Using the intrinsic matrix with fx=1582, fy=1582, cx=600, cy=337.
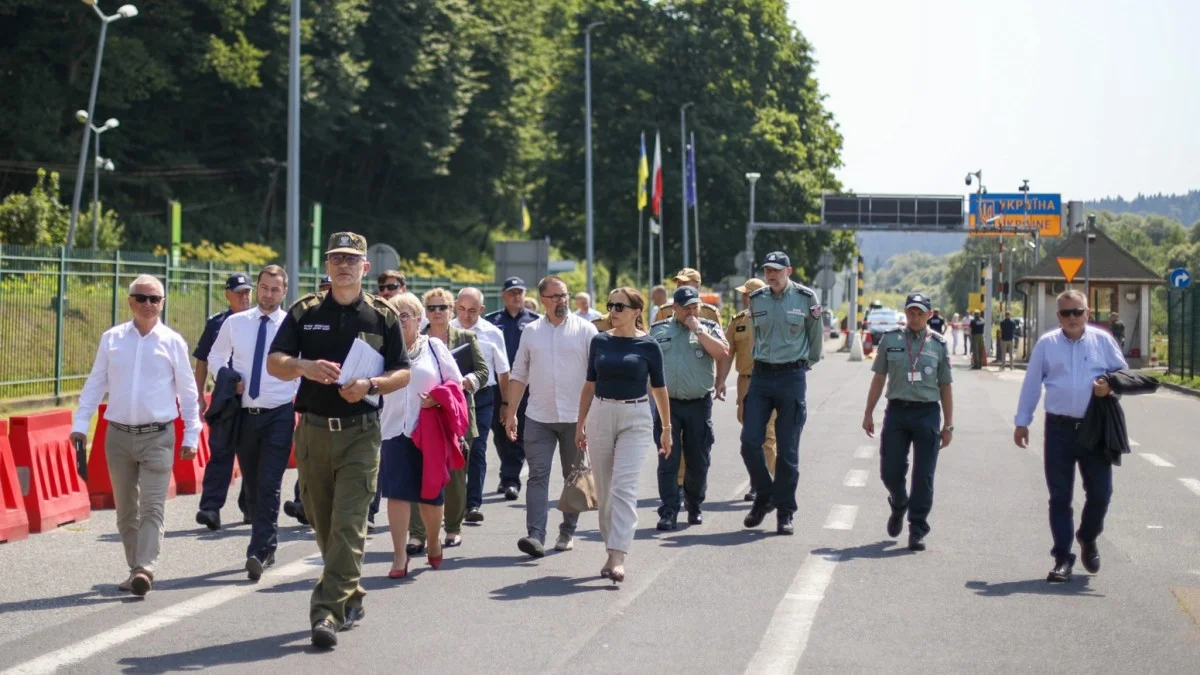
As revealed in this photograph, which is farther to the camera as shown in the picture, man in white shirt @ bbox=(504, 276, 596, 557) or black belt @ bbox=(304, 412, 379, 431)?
man in white shirt @ bbox=(504, 276, 596, 557)

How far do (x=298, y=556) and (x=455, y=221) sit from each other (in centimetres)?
5006

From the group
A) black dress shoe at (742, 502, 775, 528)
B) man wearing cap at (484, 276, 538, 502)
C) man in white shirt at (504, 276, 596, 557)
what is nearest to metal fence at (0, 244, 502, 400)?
man wearing cap at (484, 276, 538, 502)

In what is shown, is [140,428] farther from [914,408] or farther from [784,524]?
[914,408]

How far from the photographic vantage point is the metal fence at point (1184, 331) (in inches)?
1438

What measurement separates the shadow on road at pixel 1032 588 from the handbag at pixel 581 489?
7.58 ft

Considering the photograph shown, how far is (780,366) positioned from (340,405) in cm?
454

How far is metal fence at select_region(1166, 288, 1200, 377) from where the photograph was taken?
36531mm

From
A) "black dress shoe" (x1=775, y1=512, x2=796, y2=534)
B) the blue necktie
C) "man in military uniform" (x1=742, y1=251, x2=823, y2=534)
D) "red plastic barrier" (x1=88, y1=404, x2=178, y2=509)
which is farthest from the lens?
"red plastic barrier" (x1=88, y1=404, x2=178, y2=509)

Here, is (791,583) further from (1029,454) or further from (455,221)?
(455,221)

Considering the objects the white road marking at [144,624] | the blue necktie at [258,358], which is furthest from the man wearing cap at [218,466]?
the white road marking at [144,624]

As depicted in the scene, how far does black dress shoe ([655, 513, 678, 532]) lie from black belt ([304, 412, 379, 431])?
4.09 metres

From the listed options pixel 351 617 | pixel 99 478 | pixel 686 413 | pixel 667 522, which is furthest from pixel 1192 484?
pixel 351 617

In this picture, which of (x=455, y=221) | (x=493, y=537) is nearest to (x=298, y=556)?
(x=493, y=537)

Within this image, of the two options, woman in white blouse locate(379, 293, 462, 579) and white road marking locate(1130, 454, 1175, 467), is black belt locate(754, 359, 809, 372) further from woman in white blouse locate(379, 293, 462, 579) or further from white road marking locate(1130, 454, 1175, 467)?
white road marking locate(1130, 454, 1175, 467)
